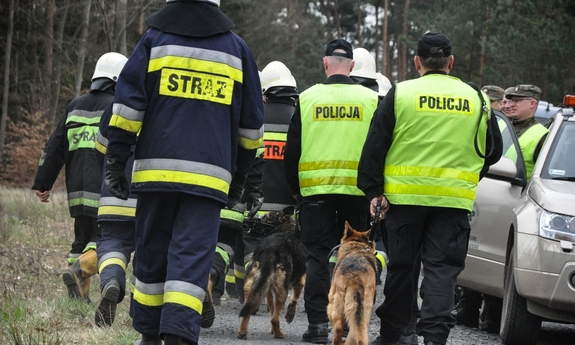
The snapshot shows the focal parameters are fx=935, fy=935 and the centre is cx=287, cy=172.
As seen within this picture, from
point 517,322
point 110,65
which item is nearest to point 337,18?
point 110,65

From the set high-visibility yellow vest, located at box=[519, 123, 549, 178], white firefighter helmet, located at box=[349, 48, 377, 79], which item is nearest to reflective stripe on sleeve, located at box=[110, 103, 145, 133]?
high-visibility yellow vest, located at box=[519, 123, 549, 178]

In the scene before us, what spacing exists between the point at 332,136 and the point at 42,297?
316cm

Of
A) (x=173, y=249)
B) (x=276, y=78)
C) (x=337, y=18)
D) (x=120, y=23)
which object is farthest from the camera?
(x=337, y=18)

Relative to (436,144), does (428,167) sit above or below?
below

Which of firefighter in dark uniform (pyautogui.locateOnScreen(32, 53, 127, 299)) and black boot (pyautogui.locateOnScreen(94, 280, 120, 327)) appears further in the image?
firefighter in dark uniform (pyautogui.locateOnScreen(32, 53, 127, 299))

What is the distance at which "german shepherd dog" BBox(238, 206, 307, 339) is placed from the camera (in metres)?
7.21

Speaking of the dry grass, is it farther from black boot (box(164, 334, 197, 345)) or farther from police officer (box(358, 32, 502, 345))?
police officer (box(358, 32, 502, 345))

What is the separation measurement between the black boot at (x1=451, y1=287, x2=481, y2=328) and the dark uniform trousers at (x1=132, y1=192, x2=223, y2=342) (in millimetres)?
4306

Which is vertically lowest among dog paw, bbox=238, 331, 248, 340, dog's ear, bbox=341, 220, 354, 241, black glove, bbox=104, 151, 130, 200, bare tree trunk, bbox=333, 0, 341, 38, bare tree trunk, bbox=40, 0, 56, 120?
bare tree trunk, bbox=40, 0, 56, 120

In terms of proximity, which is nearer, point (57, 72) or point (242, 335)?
point (242, 335)

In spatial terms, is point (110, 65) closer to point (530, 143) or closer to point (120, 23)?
point (530, 143)

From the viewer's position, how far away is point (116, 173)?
210 inches

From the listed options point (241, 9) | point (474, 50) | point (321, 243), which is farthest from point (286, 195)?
point (474, 50)

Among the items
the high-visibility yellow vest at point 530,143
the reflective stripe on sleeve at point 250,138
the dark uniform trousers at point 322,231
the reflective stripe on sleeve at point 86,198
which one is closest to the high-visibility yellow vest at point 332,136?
the dark uniform trousers at point 322,231
